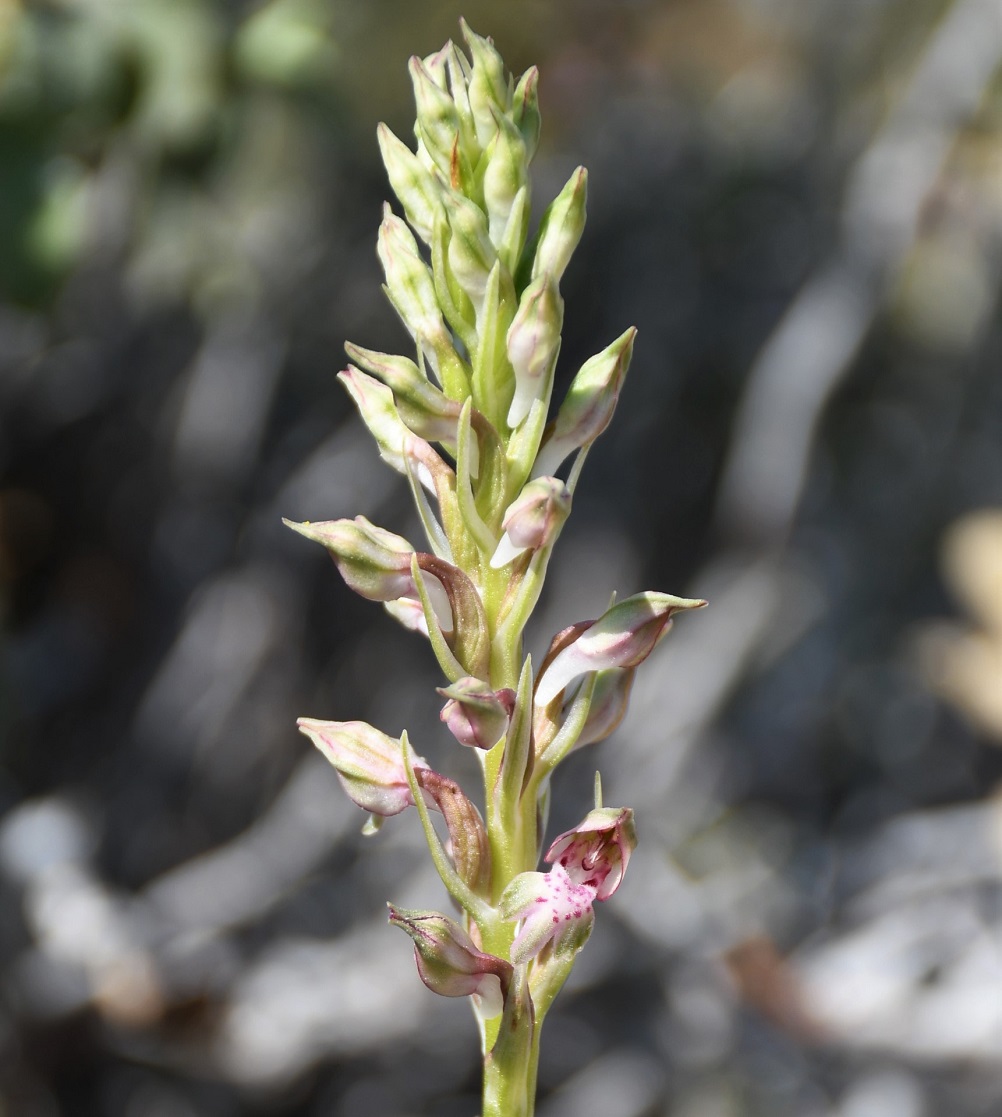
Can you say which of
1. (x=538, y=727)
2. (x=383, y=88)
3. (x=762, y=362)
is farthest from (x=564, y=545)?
(x=538, y=727)

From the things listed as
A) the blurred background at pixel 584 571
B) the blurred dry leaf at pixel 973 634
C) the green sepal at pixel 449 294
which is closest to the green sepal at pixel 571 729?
the green sepal at pixel 449 294

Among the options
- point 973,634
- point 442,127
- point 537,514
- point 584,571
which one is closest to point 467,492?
point 537,514

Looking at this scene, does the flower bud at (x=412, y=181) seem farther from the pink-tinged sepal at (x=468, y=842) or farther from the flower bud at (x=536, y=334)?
the pink-tinged sepal at (x=468, y=842)

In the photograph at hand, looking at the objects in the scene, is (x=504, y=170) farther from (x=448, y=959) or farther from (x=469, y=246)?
(x=448, y=959)

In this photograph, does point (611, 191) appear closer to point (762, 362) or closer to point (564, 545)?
point (762, 362)

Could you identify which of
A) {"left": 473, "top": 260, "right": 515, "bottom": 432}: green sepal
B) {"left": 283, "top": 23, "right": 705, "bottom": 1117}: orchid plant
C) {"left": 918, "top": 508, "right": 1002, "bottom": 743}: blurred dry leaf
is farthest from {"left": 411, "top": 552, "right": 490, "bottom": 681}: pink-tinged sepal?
{"left": 918, "top": 508, "right": 1002, "bottom": 743}: blurred dry leaf
